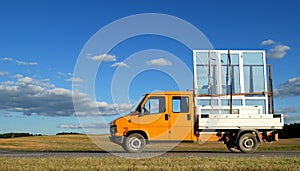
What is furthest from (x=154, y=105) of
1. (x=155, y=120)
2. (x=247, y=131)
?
(x=247, y=131)

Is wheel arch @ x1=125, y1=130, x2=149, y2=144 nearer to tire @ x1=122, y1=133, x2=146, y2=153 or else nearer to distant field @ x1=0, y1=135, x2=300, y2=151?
tire @ x1=122, y1=133, x2=146, y2=153

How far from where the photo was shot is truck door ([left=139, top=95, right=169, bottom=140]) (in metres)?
17.0

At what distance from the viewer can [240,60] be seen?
19.3 m

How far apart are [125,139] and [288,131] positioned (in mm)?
53324

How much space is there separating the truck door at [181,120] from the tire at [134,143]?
127 centimetres

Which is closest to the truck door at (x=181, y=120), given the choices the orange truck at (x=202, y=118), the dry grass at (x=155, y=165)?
the orange truck at (x=202, y=118)

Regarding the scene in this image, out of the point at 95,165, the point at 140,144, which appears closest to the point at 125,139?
the point at 140,144

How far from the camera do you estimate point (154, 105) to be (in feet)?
56.0

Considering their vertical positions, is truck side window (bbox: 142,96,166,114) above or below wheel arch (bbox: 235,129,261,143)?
above

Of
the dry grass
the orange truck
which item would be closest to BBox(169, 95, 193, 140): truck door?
the orange truck

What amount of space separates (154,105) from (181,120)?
1.30m

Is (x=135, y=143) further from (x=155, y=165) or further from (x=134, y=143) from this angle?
(x=155, y=165)

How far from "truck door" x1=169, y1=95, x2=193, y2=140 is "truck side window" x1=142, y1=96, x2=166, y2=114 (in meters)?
0.34

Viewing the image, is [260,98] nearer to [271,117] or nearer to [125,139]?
[271,117]
